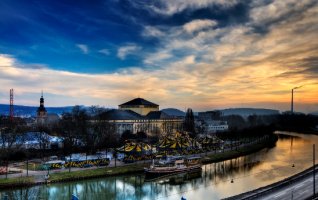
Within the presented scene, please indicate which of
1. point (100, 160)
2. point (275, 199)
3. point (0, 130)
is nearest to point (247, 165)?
point (100, 160)

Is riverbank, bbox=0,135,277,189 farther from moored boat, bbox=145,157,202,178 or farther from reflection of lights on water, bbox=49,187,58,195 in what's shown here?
moored boat, bbox=145,157,202,178

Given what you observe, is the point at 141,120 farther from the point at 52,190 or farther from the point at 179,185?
the point at 52,190

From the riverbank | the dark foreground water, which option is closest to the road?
the dark foreground water

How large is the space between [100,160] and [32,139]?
16581 millimetres

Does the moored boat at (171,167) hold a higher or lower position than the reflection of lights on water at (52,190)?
higher

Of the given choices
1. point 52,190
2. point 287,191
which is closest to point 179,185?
point 287,191

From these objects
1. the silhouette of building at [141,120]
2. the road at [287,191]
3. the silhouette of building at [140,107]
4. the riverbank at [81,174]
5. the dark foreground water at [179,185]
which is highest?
the silhouette of building at [140,107]

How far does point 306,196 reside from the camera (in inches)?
934

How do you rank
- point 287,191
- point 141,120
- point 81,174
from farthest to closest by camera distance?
point 141,120, point 81,174, point 287,191

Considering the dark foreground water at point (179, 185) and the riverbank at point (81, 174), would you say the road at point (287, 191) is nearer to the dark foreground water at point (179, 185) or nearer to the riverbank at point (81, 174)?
the dark foreground water at point (179, 185)

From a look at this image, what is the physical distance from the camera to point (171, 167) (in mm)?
38719

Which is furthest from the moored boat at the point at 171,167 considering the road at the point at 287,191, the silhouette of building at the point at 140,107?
the silhouette of building at the point at 140,107

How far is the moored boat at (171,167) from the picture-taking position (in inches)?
1450

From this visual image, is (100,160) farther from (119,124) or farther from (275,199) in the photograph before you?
(119,124)
